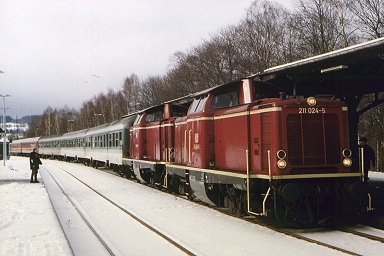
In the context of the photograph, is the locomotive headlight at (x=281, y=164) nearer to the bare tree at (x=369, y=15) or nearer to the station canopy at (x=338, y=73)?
the station canopy at (x=338, y=73)

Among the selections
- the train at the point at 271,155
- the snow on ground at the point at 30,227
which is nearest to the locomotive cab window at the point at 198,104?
the train at the point at 271,155

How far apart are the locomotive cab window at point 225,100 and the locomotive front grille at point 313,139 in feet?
7.16

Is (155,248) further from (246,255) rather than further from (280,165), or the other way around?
(280,165)

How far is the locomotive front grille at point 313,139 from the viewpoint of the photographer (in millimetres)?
9188

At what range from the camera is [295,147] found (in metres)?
9.21

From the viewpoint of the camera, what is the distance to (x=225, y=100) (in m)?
11.5

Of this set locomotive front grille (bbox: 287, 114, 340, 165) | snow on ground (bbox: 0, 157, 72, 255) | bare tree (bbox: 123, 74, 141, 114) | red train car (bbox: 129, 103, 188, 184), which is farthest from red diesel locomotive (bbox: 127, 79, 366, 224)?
bare tree (bbox: 123, 74, 141, 114)

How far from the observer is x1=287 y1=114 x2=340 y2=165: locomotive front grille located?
919 cm

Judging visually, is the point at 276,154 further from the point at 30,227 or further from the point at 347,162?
the point at 30,227

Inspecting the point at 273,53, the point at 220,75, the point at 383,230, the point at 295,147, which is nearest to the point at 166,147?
the point at 295,147

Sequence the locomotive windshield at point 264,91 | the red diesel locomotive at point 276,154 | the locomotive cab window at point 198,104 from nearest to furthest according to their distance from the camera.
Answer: the red diesel locomotive at point 276,154, the locomotive windshield at point 264,91, the locomotive cab window at point 198,104

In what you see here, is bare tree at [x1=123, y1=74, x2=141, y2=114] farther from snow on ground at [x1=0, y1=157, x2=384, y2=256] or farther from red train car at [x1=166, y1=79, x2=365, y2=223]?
red train car at [x1=166, y1=79, x2=365, y2=223]

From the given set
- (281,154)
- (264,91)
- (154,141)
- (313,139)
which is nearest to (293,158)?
(281,154)

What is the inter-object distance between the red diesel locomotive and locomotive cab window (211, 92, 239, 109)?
0.08 ft
